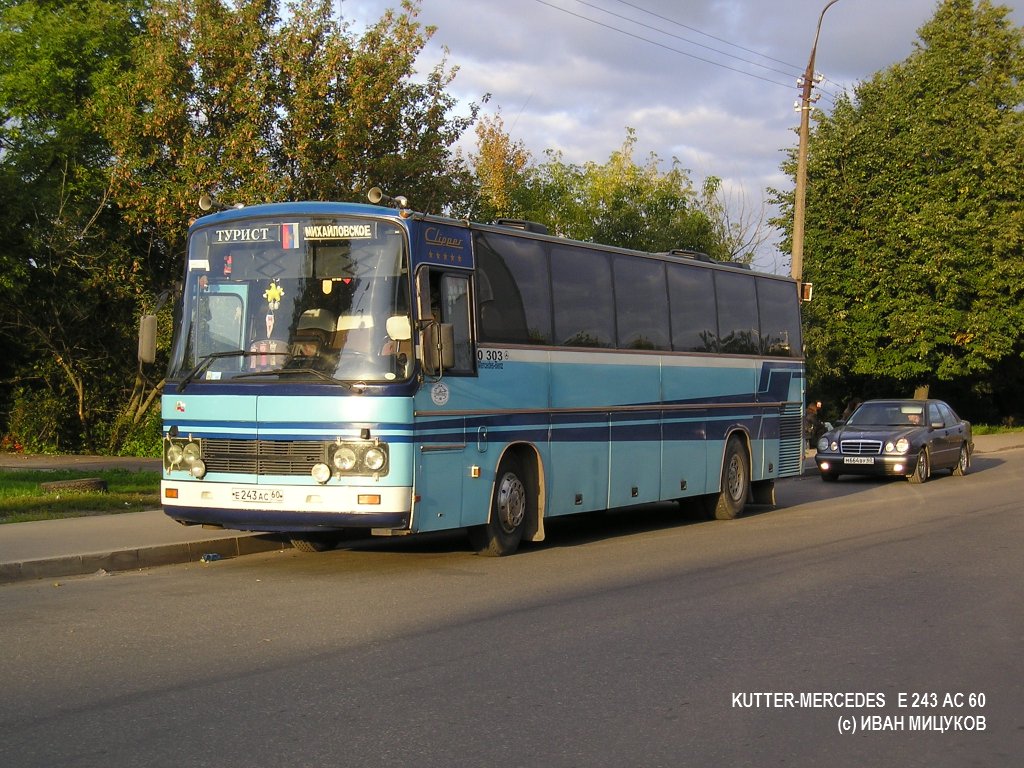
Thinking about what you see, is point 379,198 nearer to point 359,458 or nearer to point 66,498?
point 359,458

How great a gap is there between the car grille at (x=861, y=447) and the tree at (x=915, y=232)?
14.1 meters

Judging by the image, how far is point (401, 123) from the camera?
24578mm

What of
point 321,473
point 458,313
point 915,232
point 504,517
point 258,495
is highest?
point 915,232

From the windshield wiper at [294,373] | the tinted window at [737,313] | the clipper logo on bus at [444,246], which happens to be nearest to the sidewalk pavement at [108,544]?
the windshield wiper at [294,373]

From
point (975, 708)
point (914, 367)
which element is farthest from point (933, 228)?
point (975, 708)

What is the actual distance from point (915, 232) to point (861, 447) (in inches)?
646

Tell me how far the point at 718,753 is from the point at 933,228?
35.4m

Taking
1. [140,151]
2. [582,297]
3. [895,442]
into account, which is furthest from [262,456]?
[895,442]

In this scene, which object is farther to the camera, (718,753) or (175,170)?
(175,170)

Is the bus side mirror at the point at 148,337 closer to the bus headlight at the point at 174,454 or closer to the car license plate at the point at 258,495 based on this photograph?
the bus headlight at the point at 174,454

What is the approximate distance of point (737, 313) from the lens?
57.9ft

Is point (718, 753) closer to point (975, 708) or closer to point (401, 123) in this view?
point (975, 708)

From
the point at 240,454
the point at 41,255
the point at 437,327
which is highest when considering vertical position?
the point at 41,255

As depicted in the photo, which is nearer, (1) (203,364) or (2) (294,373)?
(2) (294,373)
